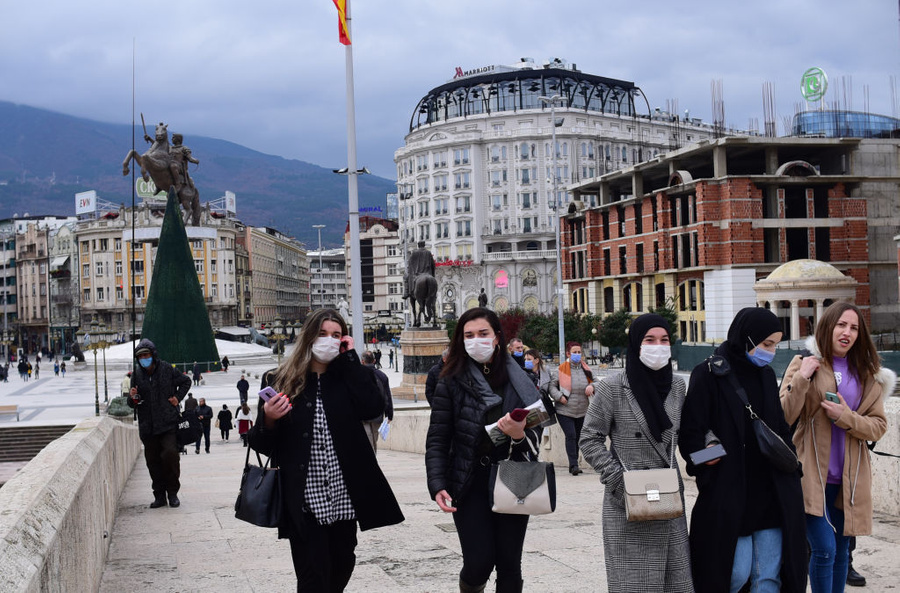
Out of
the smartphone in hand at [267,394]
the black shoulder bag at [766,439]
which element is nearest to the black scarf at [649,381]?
the black shoulder bag at [766,439]

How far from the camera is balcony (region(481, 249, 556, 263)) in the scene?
93250 millimetres

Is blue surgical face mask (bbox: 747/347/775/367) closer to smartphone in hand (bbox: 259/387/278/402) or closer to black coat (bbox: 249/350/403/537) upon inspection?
black coat (bbox: 249/350/403/537)

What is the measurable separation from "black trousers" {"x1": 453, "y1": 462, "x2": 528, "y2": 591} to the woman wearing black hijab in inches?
33.0

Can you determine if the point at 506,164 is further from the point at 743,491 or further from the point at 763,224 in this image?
the point at 743,491

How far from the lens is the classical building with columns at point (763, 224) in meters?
49.9

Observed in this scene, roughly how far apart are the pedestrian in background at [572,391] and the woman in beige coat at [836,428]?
16.7ft

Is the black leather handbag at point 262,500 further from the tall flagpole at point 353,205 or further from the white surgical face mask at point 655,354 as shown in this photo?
the tall flagpole at point 353,205

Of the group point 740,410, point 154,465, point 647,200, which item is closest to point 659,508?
point 740,410

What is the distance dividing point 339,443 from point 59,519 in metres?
1.24

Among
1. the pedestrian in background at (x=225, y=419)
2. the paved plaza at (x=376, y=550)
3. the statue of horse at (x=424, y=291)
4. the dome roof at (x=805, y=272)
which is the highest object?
the dome roof at (x=805, y=272)

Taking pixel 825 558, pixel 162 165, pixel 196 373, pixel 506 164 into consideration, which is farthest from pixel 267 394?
pixel 506 164

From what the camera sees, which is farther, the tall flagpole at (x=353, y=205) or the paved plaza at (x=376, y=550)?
the tall flagpole at (x=353, y=205)

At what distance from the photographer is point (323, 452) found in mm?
4359

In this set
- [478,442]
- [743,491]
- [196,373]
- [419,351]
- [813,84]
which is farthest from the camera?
[813,84]
